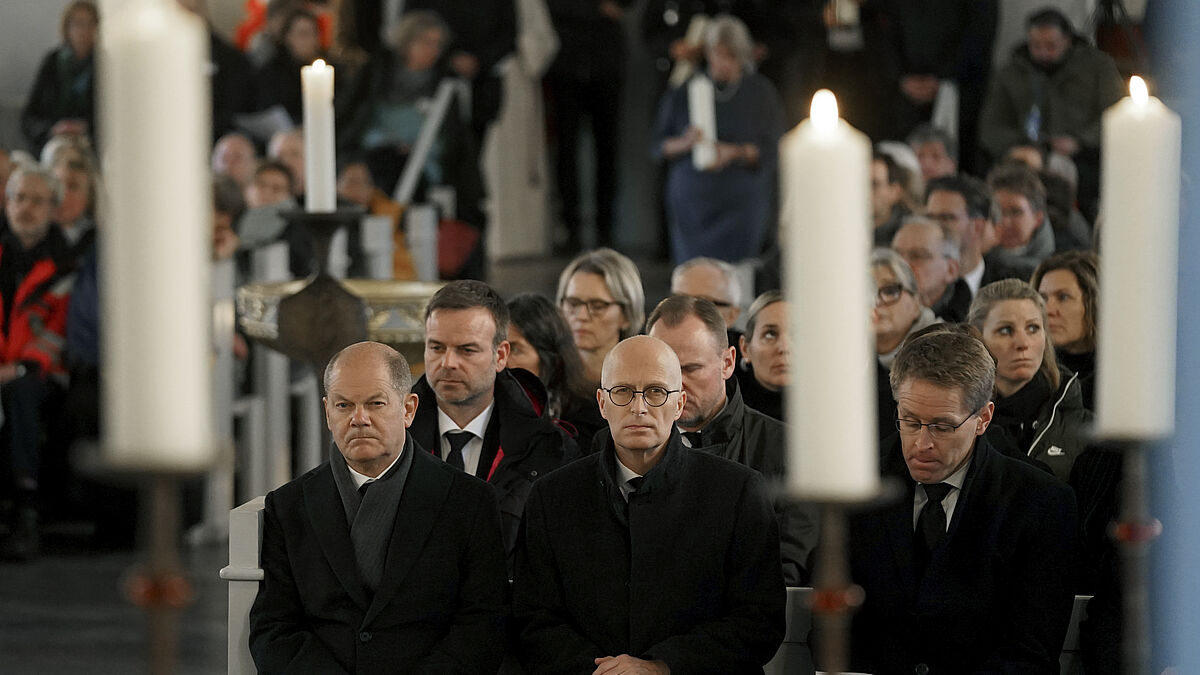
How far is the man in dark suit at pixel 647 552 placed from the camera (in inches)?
140

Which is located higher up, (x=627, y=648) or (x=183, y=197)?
(x=183, y=197)

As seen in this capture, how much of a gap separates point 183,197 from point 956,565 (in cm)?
253

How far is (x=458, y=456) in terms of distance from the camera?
172 inches

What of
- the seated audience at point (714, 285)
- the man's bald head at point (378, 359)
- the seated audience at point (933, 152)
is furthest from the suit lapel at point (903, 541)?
the seated audience at point (933, 152)

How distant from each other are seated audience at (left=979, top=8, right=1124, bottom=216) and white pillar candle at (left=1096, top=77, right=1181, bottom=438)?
776cm

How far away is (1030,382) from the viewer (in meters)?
4.72

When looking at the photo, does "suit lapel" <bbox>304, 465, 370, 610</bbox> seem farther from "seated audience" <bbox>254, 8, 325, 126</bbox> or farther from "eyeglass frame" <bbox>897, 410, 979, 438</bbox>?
"seated audience" <bbox>254, 8, 325, 126</bbox>

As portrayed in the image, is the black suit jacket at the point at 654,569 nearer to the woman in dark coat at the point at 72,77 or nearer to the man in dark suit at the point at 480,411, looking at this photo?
the man in dark suit at the point at 480,411

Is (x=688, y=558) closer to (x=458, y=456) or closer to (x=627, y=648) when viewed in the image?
(x=627, y=648)

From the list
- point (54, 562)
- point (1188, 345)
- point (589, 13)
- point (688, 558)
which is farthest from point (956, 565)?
point (589, 13)

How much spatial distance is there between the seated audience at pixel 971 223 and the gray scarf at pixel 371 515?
11.1 feet

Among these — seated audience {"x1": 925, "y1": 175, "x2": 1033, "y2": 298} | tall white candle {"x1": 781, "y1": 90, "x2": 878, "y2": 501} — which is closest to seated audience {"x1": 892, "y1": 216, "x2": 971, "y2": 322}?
seated audience {"x1": 925, "y1": 175, "x2": 1033, "y2": 298}

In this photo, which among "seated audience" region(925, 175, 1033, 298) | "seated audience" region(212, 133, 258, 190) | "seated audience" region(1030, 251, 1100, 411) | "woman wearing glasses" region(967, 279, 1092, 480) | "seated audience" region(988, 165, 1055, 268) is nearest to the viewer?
A: "woman wearing glasses" region(967, 279, 1092, 480)

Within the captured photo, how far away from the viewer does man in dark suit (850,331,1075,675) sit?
3588 millimetres
